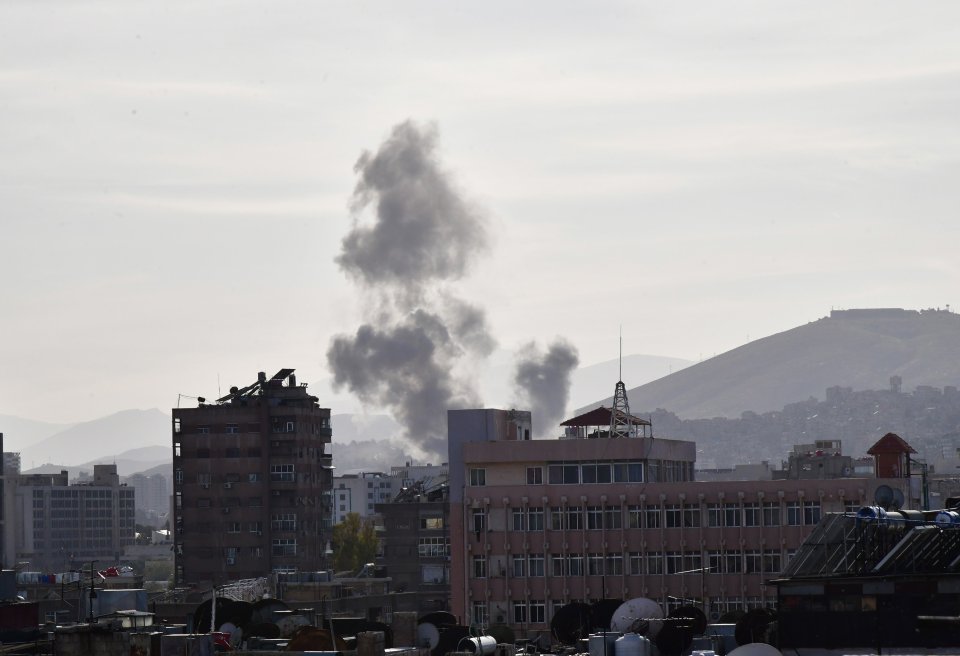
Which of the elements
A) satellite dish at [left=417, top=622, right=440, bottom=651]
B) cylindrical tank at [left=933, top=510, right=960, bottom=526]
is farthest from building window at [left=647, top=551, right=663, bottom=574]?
cylindrical tank at [left=933, top=510, right=960, bottom=526]

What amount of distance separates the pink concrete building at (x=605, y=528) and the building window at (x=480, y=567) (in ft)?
0.20

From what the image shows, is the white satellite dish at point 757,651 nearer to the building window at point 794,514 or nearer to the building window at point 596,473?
the building window at point 794,514

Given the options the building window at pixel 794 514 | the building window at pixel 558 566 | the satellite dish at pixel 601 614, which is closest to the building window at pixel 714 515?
the building window at pixel 794 514

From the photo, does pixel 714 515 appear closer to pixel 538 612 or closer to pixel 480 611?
pixel 538 612

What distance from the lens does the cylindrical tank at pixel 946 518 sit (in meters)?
68.4

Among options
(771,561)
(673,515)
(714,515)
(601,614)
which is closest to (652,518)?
(673,515)

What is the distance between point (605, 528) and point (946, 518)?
49.8 meters

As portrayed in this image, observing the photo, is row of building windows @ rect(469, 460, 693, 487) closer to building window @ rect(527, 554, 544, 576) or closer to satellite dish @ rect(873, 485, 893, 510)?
building window @ rect(527, 554, 544, 576)

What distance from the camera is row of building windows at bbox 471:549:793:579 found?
115188 millimetres

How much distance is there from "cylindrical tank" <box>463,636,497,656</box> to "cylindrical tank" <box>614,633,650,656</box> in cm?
569

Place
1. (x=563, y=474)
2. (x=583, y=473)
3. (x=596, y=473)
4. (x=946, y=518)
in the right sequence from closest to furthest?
(x=946, y=518) < (x=563, y=474) < (x=583, y=473) < (x=596, y=473)

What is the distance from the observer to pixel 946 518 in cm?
6875

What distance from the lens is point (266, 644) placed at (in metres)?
A: 74.9

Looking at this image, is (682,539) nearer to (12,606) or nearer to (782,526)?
(782,526)
